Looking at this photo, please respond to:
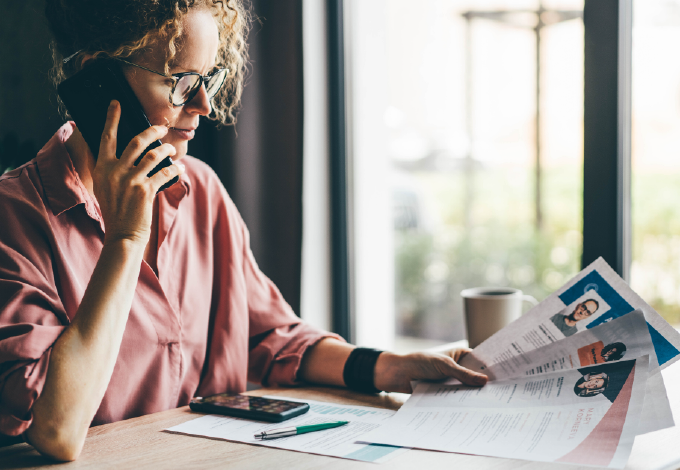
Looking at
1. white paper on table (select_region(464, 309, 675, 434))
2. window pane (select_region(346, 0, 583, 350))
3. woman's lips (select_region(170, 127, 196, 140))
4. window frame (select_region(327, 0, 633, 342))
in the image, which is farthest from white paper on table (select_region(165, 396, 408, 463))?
window pane (select_region(346, 0, 583, 350))

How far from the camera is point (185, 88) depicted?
96 cm

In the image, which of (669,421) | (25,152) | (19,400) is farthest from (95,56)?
(669,421)

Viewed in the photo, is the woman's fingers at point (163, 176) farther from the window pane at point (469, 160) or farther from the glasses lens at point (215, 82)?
the window pane at point (469, 160)

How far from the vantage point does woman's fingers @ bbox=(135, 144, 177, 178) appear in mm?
881

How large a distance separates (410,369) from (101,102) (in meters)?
0.67

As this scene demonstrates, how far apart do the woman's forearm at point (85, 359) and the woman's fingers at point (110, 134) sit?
0.53 ft

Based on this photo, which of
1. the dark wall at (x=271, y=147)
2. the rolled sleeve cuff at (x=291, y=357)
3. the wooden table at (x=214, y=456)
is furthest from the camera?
the dark wall at (x=271, y=147)

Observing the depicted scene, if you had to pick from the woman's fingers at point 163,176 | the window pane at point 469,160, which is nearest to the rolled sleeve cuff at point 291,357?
the woman's fingers at point 163,176

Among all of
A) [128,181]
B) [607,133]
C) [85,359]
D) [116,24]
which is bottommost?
[85,359]

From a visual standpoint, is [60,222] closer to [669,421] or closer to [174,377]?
[174,377]

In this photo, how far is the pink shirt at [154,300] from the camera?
2.50 ft

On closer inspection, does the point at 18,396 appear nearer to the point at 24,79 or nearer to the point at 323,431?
the point at 323,431

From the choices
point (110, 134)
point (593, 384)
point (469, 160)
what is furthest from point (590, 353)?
point (469, 160)

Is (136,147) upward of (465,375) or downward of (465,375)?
upward
